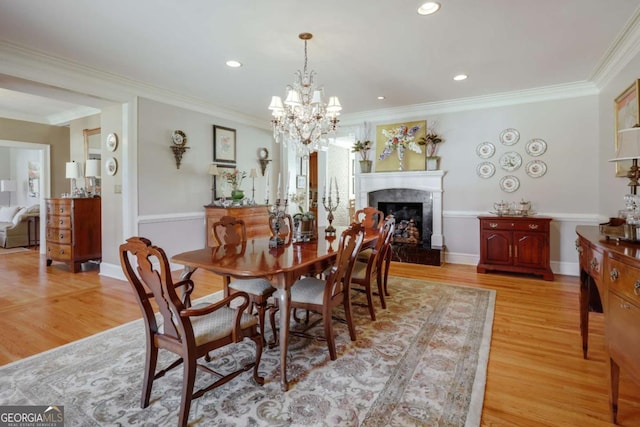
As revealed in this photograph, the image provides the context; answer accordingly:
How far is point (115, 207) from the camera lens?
172 inches

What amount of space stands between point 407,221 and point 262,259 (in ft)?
12.8

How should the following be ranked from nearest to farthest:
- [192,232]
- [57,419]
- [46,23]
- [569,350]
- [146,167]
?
1. [57,419]
2. [569,350]
3. [46,23]
4. [146,167]
5. [192,232]

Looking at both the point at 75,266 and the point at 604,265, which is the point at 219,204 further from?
the point at 604,265

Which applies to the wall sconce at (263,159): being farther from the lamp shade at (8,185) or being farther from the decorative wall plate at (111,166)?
the lamp shade at (8,185)


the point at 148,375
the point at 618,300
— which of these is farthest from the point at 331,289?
the point at 618,300

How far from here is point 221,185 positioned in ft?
17.8

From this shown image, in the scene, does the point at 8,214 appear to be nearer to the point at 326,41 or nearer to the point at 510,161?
the point at 326,41

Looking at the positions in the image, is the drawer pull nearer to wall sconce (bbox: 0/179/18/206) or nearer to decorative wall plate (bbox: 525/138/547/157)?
decorative wall plate (bbox: 525/138/547/157)

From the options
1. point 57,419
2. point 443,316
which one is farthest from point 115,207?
point 443,316

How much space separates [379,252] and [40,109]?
6420mm

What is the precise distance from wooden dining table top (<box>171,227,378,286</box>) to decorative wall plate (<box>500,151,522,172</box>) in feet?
10.9

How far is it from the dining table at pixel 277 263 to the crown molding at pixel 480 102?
3447 millimetres

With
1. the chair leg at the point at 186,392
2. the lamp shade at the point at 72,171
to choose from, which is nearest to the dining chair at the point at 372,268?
the chair leg at the point at 186,392

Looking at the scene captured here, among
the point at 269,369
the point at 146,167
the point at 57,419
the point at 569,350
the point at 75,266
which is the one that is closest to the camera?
the point at 57,419
